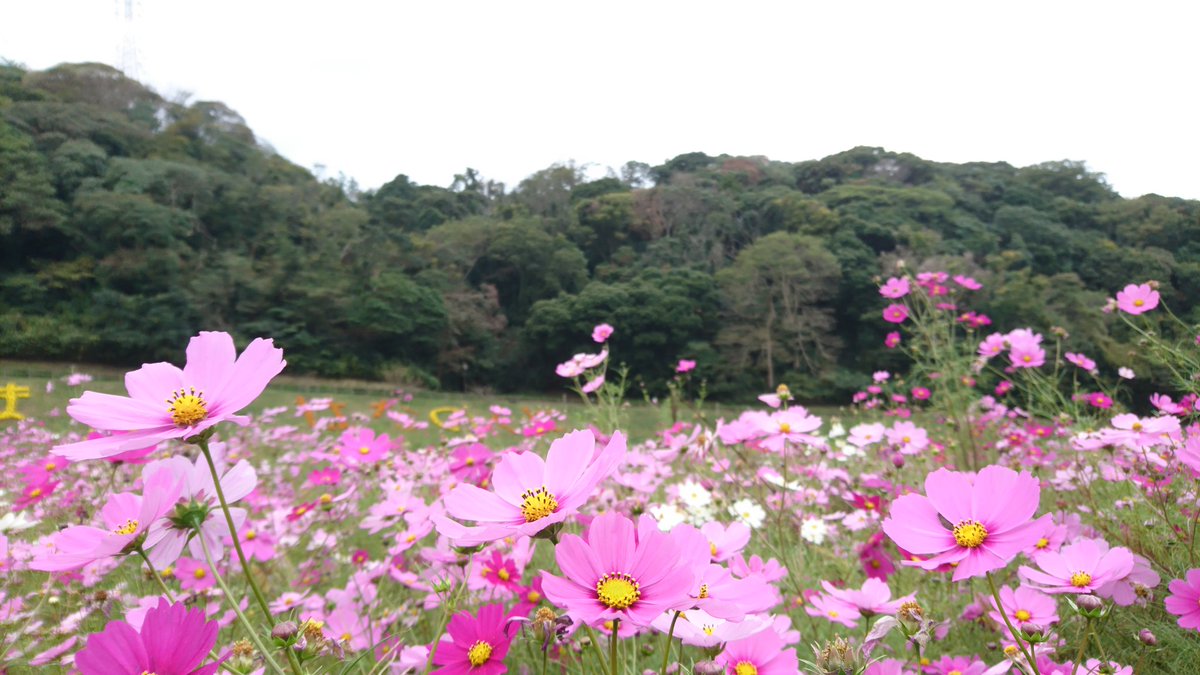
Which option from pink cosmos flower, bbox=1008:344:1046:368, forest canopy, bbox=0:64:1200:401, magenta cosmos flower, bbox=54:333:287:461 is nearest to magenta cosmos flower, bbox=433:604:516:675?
magenta cosmos flower, bbox=54:333:287:461

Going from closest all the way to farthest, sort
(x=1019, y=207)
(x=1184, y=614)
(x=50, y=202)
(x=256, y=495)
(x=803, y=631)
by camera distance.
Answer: (x=1184, y=614), (x=803, y=631), (x=256, y=495), (x=50, y=202), (x=1019, y=207)

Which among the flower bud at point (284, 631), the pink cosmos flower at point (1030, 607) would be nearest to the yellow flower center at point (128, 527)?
the flower bud at point (284, 631)

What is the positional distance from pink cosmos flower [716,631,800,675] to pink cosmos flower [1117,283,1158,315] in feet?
4.48

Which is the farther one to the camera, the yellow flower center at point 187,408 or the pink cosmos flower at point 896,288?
the pink cosmos flower at point 896,288

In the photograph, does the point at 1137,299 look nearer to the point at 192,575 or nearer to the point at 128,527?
the point at 128,527

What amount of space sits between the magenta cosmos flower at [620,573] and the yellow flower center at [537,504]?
0.04 m

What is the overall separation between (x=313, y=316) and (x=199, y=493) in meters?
16.4

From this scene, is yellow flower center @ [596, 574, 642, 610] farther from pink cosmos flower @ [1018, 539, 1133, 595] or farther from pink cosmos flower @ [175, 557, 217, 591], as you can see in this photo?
pink cosmos flower @ [175, 557, 217, 591]

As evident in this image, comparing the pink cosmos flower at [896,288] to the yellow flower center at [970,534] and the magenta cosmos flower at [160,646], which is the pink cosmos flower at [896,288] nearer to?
the yellow flower center at [970,534]

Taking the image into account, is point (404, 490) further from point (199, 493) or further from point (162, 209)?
point (162, 209)

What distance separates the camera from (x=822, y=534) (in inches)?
56.1

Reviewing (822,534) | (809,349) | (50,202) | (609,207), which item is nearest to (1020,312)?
(809,349)

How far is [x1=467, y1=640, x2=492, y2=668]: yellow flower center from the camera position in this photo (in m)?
0.52

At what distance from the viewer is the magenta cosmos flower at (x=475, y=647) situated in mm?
523
